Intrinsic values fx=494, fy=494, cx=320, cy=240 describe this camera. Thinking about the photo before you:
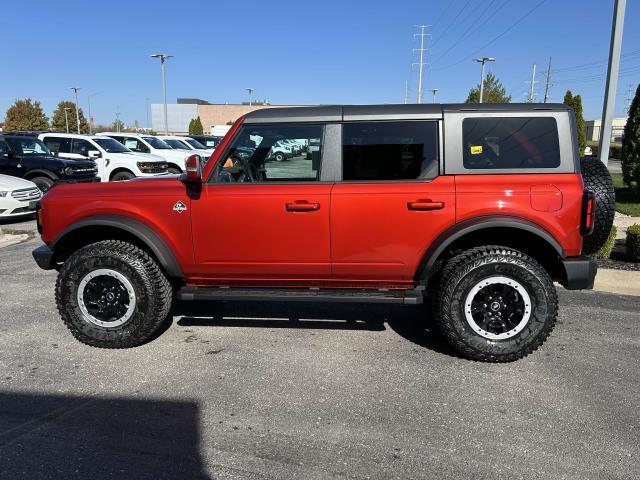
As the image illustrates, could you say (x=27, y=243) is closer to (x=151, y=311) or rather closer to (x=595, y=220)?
(x=151, y=311)

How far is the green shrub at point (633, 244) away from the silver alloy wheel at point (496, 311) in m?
3.81

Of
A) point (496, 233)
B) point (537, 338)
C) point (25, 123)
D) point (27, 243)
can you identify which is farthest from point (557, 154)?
point (25, 123)

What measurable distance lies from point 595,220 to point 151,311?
12.4 feet

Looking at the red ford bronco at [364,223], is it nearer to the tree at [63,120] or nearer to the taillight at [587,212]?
the taillight at [587,212]

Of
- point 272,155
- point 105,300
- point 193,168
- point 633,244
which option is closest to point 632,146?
point 633,244

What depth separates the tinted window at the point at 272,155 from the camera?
4.02 m

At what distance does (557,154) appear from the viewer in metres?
3.79

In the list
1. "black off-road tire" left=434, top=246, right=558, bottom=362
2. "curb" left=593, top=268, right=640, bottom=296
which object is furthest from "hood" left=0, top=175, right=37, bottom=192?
"curb" left=593, top=268, right=640, bottom=296

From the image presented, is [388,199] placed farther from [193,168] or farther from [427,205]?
[193,168]

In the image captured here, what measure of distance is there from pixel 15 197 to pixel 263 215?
27.1 feet

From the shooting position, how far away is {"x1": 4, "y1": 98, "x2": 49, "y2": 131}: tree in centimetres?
6406

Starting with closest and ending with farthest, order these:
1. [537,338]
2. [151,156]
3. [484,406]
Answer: [484,406], [537,338], [151,156]

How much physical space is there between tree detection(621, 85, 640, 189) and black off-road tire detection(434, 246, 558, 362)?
1064 cm

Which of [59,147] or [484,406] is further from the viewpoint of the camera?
[59,147]
